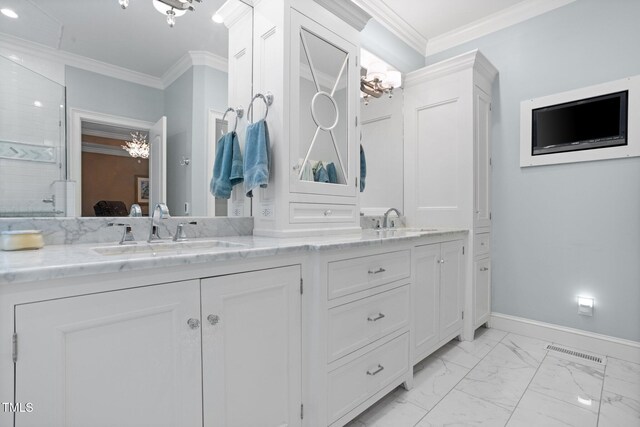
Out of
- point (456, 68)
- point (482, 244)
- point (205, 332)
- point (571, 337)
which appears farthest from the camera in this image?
point (482, 244)

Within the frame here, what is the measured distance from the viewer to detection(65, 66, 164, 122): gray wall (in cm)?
132

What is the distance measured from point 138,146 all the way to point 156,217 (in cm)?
36

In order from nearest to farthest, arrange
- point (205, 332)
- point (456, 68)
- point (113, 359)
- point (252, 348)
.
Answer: point (113, 359), point (205, 332), point (252, 348), point (456, 68)

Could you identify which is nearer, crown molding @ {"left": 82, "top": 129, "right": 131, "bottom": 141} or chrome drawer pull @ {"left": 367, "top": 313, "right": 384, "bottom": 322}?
crown molding @ {"left": 82, "top": 129, "right": 131, "bottom": 141}

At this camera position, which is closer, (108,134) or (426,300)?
(108,134)

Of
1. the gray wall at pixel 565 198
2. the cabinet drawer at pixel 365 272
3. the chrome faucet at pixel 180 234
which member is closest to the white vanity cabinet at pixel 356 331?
Answer: the cabinet drawer at pixel 365 272

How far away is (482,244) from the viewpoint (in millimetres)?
2709

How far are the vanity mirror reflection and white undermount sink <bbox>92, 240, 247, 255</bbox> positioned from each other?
231mm

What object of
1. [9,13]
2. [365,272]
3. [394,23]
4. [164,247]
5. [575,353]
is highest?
[394,23]

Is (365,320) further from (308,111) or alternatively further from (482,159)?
(482,159)

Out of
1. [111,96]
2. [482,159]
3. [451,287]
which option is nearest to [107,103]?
[111,96]

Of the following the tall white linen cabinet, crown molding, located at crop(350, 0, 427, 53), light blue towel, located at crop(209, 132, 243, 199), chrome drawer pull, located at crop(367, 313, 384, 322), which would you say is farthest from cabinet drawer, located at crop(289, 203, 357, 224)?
crown molding, located at crop(350, 0, 427, 53)

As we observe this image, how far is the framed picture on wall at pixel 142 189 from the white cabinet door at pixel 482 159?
2.33 meters

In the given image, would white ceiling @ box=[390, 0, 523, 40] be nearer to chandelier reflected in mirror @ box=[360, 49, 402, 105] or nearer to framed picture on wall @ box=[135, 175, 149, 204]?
chandelier reflected in mirror @ box=[360, 49, 402, 105]
